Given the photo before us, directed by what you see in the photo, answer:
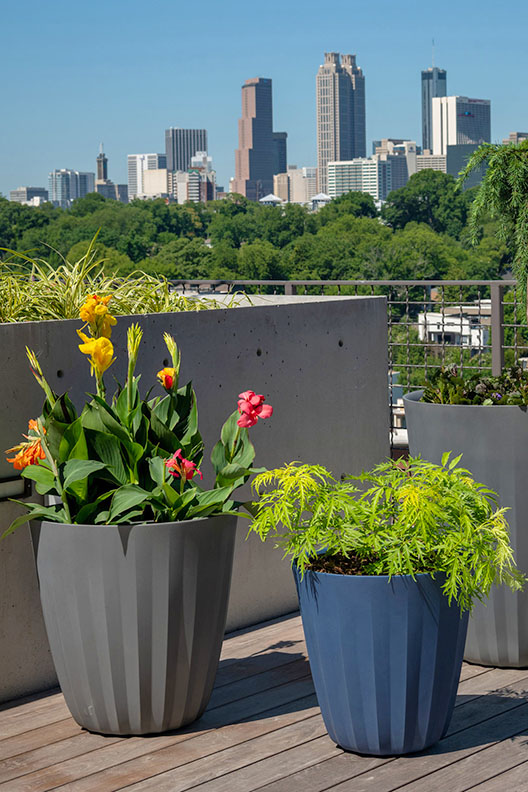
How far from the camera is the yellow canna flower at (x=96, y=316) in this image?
281cm

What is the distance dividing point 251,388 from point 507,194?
1.14 meters

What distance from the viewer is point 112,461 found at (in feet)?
8.91

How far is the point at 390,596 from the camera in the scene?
244cm

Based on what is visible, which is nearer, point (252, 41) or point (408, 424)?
point (408, 424)

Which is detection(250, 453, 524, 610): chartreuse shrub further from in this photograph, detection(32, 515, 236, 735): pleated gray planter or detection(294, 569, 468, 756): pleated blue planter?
detection(32, 515, 236, 735): pleated gray planter

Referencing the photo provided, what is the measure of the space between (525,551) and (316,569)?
916mm

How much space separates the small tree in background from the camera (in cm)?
352

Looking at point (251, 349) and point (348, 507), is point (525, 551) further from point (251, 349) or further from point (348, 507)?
point (251, 349)

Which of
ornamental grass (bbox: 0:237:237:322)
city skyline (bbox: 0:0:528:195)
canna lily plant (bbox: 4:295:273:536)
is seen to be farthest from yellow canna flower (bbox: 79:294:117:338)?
city skyline (bbox: 0:0:528:195)

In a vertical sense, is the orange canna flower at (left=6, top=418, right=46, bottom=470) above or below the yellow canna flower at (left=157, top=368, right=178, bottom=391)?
below

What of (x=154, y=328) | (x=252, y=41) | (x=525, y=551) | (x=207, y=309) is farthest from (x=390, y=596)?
(x=252, y=41)

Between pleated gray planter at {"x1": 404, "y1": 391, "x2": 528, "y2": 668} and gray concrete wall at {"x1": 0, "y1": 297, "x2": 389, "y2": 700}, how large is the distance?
0.76 meters

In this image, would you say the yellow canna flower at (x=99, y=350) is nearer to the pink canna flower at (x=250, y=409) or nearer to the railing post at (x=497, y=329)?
the pink canna flower at (x=250, y=409)

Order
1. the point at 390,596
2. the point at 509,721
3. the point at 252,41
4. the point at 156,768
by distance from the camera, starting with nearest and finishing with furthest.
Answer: the point at 390,596 < the point at 156,768 < the point at 509,721 < the point at 252,41
